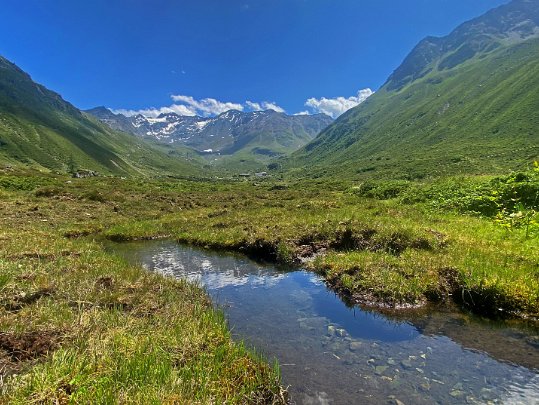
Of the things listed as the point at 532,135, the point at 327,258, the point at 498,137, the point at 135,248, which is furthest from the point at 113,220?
the point at 498,137

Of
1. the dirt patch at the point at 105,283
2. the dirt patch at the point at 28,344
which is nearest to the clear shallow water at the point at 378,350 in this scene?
the dirt patch at the point at 105,283

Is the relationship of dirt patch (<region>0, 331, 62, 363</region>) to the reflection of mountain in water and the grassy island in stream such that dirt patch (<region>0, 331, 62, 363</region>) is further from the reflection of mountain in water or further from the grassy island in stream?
the reflection of mountain in water

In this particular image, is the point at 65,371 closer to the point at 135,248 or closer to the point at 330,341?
the point at 330,341

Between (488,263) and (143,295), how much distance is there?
45.6ft

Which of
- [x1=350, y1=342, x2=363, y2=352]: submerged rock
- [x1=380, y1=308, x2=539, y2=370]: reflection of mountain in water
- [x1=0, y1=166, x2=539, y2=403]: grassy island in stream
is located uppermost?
[x1=0, y1=166, x2=539, y2=403]: grassy island in stream

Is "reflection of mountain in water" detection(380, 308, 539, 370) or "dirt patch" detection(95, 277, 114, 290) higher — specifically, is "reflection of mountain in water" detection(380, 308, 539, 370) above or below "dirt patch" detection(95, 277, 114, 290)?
below

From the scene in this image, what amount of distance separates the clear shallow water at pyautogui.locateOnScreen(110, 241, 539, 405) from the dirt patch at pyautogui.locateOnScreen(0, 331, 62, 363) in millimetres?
4959

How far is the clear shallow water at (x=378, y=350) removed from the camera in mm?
8461

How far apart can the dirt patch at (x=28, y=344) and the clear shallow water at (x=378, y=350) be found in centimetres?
496

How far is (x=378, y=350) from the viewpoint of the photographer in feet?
34.3

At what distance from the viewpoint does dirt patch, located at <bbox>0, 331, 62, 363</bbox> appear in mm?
8109

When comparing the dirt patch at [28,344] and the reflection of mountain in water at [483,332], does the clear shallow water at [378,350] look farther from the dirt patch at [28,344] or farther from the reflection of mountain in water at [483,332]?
the dirt patch at [28,344]

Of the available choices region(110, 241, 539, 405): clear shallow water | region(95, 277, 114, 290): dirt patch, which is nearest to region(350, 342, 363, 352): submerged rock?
region(110, 241, 539, 405): clear shallow water

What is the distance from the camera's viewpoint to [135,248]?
26.5 metres
